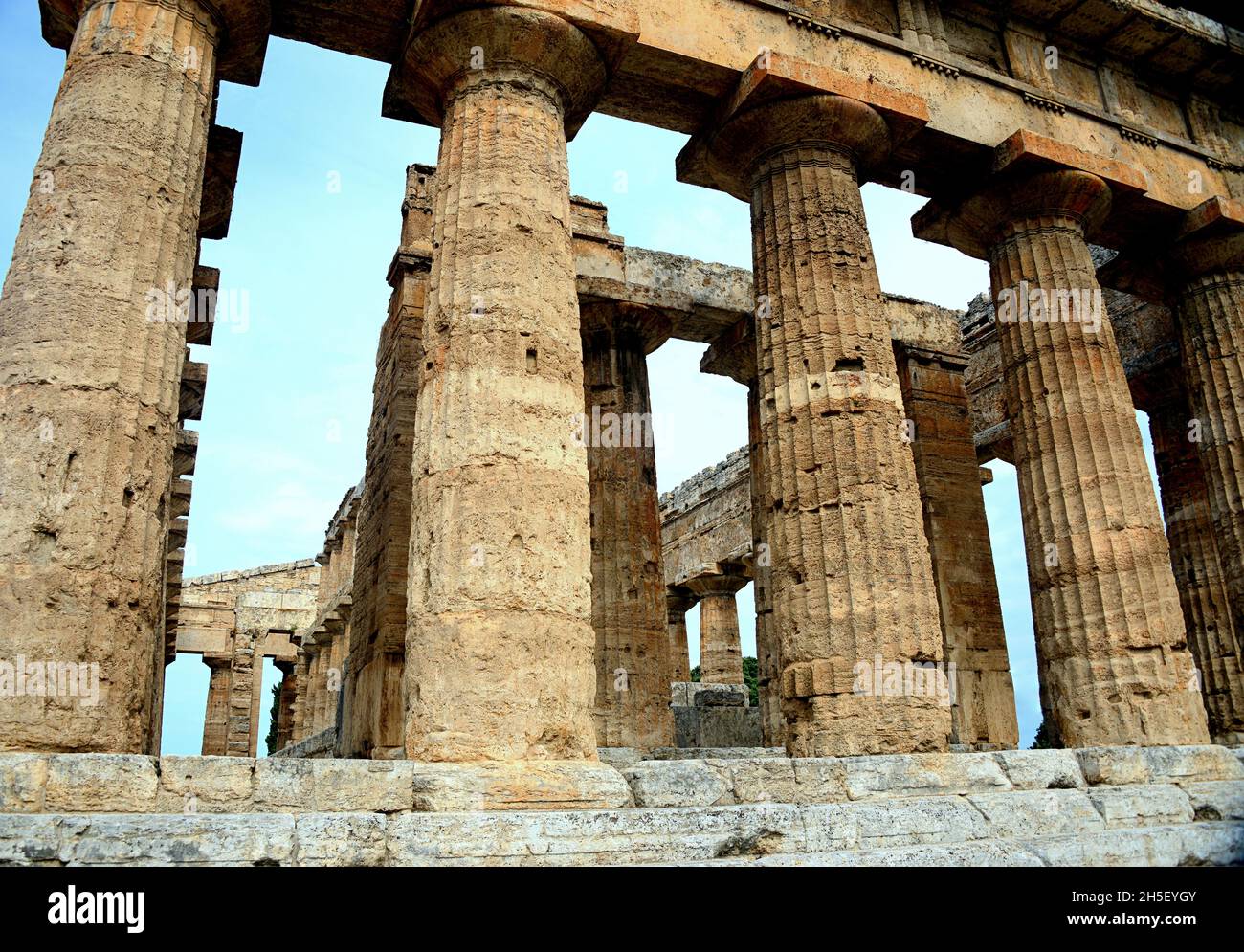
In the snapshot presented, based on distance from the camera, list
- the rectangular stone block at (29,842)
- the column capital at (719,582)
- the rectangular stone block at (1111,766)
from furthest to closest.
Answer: the column capital at (719,582)
the rectangular stone block at (1111,766)
the rectangular stone block at (29,842)

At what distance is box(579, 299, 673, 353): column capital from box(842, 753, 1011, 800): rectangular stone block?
9.03 meters

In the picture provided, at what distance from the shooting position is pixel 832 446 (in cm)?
942

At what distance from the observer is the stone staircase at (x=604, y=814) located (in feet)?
16.6

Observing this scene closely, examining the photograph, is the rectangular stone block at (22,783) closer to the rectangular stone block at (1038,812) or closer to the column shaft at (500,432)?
the column shaft at (500,432)

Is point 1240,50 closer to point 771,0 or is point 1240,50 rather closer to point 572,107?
point 771,0

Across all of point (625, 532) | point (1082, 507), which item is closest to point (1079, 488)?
point (1082, 507)

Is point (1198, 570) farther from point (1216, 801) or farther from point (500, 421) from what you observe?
point (500, 421)

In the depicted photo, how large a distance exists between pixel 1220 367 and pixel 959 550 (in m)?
4.65

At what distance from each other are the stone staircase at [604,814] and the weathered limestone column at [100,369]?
984 mm

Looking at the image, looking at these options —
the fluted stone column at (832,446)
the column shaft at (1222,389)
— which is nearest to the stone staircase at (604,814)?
the fluted stone column at (832,446)

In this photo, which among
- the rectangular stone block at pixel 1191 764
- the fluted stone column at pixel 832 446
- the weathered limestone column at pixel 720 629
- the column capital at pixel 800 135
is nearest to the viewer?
the rectangular stone block at pixel 1191 764

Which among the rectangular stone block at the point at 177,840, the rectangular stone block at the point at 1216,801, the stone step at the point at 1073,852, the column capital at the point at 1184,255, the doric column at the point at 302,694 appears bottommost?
the stone step at the point at 1073,852

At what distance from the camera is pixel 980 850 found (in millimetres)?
6168
